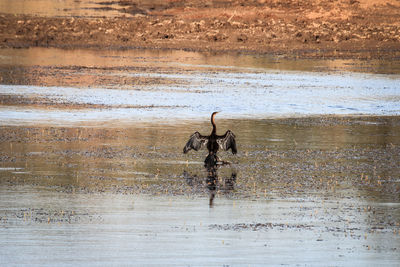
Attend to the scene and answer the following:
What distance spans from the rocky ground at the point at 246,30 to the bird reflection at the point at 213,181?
106ft

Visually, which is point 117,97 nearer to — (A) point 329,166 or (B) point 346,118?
(B) point 346,118

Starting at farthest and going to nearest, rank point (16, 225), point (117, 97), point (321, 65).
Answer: point (321, 65), point (117, 97), point (16, 225)

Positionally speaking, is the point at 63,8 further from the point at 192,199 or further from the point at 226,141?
the point at 192,199

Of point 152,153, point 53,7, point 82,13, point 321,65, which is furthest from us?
point 53,7

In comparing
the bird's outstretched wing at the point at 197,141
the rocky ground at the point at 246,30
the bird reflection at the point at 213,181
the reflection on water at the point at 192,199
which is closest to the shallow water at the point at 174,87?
the rocky ground at the point at 246,30

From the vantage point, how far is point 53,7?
75.6 metres

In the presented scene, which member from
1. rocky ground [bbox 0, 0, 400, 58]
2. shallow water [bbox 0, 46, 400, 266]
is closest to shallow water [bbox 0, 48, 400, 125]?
shallow water [bbox 0, 46, 400, 266]

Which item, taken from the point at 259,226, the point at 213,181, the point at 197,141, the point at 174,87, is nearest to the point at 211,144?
the point at 197,141

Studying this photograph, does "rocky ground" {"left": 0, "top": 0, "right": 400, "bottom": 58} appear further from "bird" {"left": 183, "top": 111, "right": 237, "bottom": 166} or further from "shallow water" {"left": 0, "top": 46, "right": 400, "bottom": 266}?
"bird" {"left": 183, "top": 111, "right": 237, "bottom": 166}

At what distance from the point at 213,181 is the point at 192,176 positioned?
55 cm

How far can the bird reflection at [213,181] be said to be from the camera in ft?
51.8

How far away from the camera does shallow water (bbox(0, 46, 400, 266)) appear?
39.0ft

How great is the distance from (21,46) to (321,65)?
16660 millimetres

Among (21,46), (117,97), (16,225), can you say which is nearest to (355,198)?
(16,225)
